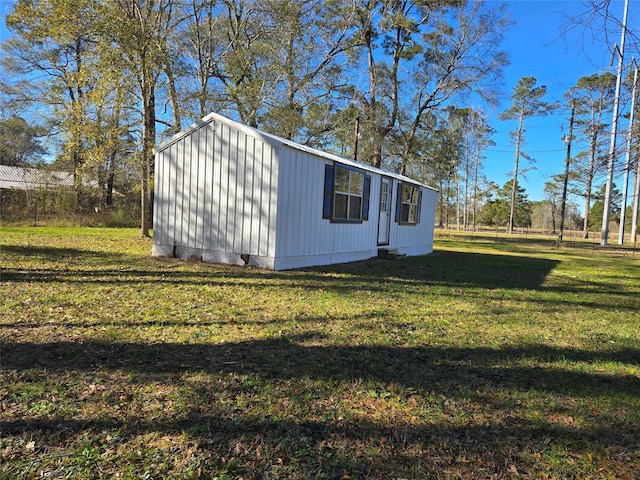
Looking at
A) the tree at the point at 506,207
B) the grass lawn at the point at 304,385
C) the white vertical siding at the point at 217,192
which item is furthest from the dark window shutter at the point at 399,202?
the tree at the point at 506,207

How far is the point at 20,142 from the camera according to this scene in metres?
23.4

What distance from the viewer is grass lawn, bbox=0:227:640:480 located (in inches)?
80.0

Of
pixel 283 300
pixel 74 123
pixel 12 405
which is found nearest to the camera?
pixel 12 405

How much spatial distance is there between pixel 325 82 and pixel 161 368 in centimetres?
1834

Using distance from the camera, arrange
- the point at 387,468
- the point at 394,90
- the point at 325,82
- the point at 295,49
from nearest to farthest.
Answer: the point at 387,468, the point at 295,49, the point at 325,82, the point at 394,90

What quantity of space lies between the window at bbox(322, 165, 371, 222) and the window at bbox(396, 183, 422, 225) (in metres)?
2.28

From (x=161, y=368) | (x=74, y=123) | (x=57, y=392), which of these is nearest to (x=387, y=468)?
(x=161, y=368)

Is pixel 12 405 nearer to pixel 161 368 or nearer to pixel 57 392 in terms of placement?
pixel 57 392

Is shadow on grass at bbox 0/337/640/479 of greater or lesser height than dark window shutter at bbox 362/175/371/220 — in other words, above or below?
below

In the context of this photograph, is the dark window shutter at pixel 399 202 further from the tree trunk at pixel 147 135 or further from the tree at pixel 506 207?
the tree at pixel 506 207

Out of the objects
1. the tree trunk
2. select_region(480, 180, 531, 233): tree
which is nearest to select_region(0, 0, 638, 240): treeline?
the tree trunk

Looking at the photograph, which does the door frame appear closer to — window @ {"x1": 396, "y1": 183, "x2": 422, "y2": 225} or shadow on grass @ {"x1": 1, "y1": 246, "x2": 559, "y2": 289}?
window @ {"x1": 396, "y1": 183, "x2": 422, "y2": 225}

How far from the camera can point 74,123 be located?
1052cm

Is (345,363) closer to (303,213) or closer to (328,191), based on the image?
(303,213)
